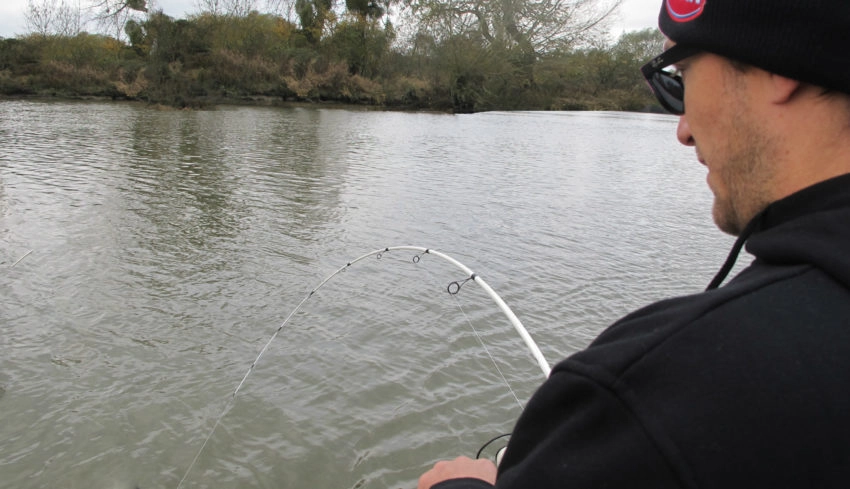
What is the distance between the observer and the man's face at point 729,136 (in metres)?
0.97

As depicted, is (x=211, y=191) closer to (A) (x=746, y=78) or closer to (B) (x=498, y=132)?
(A) (x=746, y=78)

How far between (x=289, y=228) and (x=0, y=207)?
14.9 ft

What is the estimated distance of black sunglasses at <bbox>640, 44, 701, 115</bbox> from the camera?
46.2 inches

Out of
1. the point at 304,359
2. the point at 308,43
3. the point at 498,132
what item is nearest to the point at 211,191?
the point at 304,359

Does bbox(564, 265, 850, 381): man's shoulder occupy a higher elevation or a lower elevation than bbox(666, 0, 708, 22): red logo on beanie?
lower

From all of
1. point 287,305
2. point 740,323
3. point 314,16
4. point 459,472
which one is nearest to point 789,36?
point 740,323

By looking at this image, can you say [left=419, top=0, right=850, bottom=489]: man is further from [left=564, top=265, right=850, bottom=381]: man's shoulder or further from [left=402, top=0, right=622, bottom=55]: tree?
[left=402, top=0, right=622, bottom=55]: tree

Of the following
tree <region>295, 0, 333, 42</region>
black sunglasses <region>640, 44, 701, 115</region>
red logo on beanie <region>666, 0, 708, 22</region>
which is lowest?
black sunglasses <region>640, 44, 701, 115</region>

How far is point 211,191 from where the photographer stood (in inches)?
461

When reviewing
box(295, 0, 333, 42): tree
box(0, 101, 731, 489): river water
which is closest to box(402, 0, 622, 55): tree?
box(295, 0, 333, 42): tree

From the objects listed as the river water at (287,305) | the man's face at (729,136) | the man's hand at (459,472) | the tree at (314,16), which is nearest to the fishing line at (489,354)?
the river water at (287,305)

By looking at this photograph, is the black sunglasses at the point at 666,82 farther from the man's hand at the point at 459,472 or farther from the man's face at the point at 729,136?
the man's hand at the point at 459,472

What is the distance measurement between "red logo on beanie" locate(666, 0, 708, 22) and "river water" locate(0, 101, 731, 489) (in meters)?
3.50

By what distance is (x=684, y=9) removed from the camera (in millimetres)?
1041
